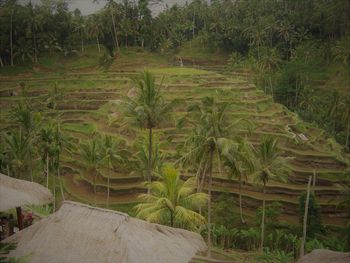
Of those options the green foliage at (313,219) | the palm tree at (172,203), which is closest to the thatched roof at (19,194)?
the palm tree at (172,203)

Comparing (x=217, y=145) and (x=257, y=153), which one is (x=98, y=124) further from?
(x=217, y=145)

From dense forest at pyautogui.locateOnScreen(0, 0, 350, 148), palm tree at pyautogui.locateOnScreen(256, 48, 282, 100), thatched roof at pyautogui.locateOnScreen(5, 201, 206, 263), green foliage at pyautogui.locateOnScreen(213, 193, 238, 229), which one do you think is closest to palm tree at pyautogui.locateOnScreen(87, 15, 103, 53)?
dense forest at pyautogui.locateOnScreen(0, 0, 350, 148)

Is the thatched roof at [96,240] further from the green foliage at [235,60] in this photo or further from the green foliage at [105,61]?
the green foliage at [235,60]

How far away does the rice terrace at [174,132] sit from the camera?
8836mm

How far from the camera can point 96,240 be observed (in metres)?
7.05

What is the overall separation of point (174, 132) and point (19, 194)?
1834 cm

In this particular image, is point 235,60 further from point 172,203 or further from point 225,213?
point 172,203

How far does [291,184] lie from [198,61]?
29722 millimetres

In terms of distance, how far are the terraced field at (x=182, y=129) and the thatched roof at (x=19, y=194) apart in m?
6.13

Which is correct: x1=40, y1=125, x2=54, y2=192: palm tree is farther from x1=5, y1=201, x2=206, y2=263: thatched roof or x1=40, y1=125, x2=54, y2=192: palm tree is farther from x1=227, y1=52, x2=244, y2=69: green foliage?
x1=227, y1=52, x2=244, y2=69: green foliage

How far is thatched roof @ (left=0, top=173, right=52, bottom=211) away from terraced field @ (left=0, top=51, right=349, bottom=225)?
20.1 feet

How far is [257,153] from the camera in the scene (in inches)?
727

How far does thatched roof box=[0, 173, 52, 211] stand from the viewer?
26.7 ft

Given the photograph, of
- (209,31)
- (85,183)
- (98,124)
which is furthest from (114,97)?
(209,31)
